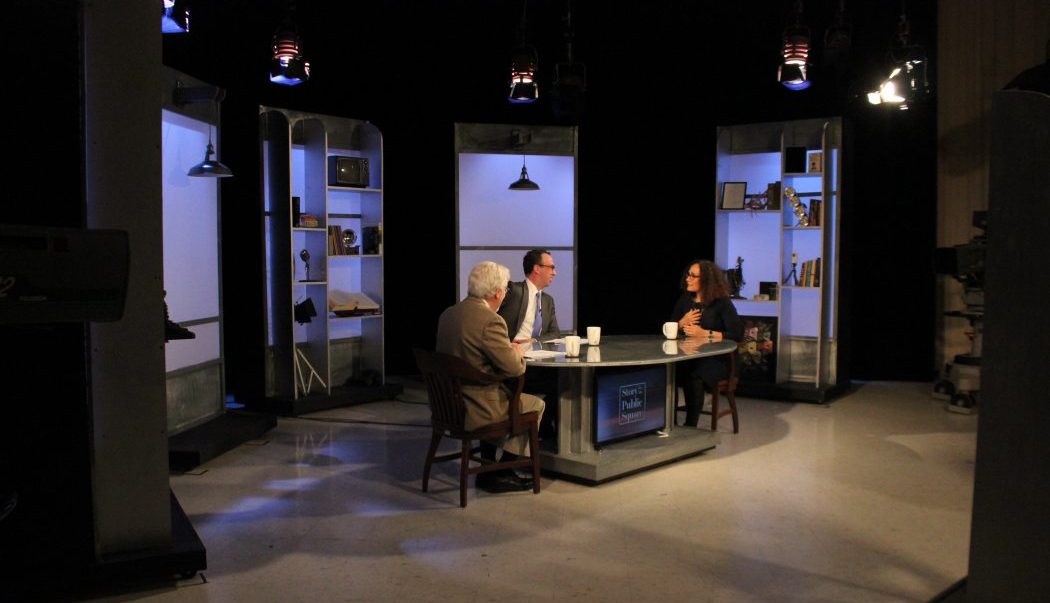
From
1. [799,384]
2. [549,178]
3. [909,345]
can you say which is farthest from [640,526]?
[909,345]

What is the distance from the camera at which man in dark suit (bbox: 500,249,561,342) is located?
5.87m

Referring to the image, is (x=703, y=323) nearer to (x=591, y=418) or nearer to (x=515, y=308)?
(x=515, y=308)

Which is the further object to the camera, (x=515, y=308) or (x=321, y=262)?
(x=321, y=262)

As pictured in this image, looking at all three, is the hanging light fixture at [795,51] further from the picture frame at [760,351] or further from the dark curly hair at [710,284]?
Answer: the picture frame at [760,351]

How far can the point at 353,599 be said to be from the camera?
11.2 ft

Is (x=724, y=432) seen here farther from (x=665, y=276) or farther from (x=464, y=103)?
(x=464, y=103)

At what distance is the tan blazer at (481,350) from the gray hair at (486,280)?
5 centimetres

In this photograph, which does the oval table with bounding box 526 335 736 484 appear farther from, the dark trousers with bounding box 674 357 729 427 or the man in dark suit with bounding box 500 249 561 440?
the dark trousers with bounding box 674 357 729 427

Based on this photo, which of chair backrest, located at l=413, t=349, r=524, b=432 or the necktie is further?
the necktie

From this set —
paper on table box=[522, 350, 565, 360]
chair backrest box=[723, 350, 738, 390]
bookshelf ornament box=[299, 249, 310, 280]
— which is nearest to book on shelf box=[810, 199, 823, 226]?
chair backrest box=[723, 350, 738, 390]

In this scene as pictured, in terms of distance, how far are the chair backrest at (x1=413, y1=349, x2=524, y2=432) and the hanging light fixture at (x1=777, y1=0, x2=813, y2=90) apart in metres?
4.20

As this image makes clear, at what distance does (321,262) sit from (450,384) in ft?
10.7

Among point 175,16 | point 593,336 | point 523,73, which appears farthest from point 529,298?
point 175,16

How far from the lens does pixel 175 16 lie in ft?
19.0
